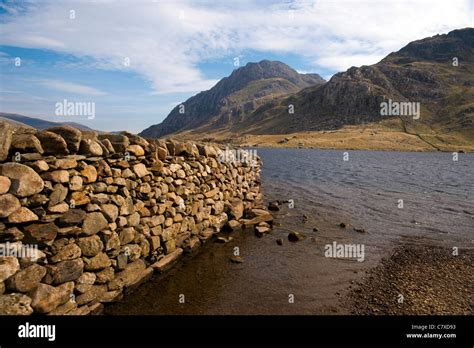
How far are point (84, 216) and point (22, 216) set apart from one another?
160 centimetres

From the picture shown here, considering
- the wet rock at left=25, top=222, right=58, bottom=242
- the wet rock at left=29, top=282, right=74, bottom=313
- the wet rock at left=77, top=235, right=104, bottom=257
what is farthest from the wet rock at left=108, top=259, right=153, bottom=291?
the wet rock at left=25, top=222, right=58, bottom=242

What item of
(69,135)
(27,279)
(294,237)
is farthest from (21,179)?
(294,237)

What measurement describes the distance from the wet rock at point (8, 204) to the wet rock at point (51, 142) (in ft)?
5.51

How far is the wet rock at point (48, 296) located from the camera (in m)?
7.05

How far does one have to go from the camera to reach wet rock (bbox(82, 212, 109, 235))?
8.57 m

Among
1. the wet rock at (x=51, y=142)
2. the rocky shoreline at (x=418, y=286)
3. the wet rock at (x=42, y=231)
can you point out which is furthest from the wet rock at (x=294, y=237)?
the wet rock at (x=51, y=142)

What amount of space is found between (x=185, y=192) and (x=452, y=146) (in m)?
155

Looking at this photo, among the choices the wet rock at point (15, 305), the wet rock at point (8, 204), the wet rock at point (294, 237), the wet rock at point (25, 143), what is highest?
the wet rock at point (25, 143)

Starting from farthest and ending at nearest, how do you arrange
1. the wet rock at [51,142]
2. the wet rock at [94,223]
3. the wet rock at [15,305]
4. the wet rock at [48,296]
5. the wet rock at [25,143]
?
the wet rock at [94,223]
the wet rock at [51,142]
the wet rock at [25,143]
the wet rock at [48,296]
the wet rock at [15,305]

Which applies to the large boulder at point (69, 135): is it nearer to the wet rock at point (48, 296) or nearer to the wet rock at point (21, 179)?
the wet rock at point (21, 179)
